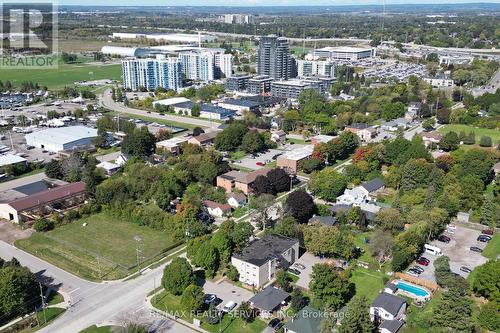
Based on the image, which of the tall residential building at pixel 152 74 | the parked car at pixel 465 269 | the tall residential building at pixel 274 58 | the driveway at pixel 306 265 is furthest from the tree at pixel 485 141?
the tall residential building at pixel 152 74

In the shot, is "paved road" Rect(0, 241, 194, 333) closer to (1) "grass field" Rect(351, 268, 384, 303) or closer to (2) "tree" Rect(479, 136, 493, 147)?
(1) "grass field" Rect(351, 268, 384, 303)

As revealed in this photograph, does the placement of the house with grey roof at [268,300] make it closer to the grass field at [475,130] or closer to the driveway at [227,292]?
the driveway at [227,292]

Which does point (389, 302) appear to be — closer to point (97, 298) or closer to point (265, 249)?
point (265, 249)

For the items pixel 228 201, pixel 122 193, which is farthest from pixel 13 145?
pixel 228 201

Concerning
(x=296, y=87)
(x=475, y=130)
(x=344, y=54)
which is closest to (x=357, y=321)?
(x=475, y=130)

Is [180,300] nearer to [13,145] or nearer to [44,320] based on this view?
[44,320]
